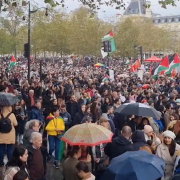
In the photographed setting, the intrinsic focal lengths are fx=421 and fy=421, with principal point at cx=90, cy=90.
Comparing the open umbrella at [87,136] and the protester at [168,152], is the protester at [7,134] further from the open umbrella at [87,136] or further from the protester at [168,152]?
the protester at [168,152]

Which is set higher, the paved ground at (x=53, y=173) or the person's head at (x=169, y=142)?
the person's head at (x=169, y=142)

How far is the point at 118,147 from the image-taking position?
20.7 ft

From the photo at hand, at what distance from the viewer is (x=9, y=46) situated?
191 feet

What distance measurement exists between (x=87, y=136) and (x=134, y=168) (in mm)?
1933

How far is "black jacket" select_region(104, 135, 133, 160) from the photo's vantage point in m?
6.29

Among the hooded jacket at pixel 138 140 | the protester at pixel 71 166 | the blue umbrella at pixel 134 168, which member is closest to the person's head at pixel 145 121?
the hooded jacket at pixel 138 140

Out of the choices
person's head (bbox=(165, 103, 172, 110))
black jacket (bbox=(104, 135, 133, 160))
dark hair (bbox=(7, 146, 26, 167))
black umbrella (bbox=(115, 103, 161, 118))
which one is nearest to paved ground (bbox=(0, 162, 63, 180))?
black umbrella (bbox=(115, 103, 161, 118))

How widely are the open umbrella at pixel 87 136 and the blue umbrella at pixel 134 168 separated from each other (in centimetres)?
149

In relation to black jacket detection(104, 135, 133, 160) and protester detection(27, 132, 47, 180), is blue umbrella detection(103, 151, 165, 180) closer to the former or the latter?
black jacket detection(104, 135, 133, 160)

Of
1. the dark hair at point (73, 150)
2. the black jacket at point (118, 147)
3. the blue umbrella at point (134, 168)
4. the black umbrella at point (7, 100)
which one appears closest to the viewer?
the blue umbrella at point (134, 168)

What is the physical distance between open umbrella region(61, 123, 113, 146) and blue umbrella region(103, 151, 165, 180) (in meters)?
1.49

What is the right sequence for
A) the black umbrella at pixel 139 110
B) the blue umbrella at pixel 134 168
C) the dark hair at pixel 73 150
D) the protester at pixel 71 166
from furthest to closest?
the black umbrella at pixel 139 110 < the dark hair at pixel 73 150 < the protester at pixel 71 166 < the blue umbrella at pixel 134 168

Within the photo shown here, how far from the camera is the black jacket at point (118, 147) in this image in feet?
20.6

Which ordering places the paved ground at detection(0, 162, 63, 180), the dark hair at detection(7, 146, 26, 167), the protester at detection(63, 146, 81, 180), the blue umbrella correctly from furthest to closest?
the paved ground at detection(0, 162, 63, 180)
the protester at detection(63, 146, 81, 180)
the dark hair at detection(7, 146, 26, 167)
the blue umbrella
